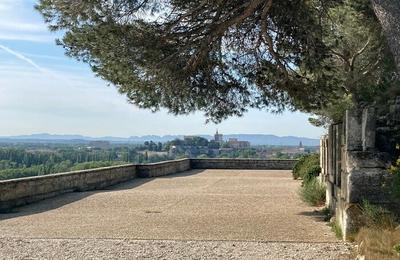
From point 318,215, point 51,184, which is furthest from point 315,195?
point 51,184

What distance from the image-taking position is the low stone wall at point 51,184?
12641 millimetres

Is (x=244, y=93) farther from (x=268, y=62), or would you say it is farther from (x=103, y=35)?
(x=103, y=35)

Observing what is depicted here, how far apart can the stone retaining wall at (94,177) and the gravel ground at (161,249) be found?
183 inches

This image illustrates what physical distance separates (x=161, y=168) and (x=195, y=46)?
51.8 feet

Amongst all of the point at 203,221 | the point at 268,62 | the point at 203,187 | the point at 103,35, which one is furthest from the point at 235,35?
the point at 203,187

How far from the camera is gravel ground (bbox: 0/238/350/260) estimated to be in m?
7.37

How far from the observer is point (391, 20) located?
6090mm

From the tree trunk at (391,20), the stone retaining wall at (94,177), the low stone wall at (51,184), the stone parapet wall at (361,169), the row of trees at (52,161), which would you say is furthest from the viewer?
the row of trees at (52,161)

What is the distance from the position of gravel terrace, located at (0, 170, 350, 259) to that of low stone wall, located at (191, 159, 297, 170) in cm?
1588

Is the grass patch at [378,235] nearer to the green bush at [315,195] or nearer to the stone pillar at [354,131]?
the stone pillar at [354,131]

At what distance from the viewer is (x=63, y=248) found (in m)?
7.86

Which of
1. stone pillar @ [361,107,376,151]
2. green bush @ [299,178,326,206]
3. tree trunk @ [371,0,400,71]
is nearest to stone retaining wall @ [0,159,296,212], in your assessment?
green bush @ [299,178,326,206]

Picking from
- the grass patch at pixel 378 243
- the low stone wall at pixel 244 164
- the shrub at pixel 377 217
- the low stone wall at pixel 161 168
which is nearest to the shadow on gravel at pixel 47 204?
the low stone wall at pixel 161 168

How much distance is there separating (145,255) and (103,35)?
3995 mm
